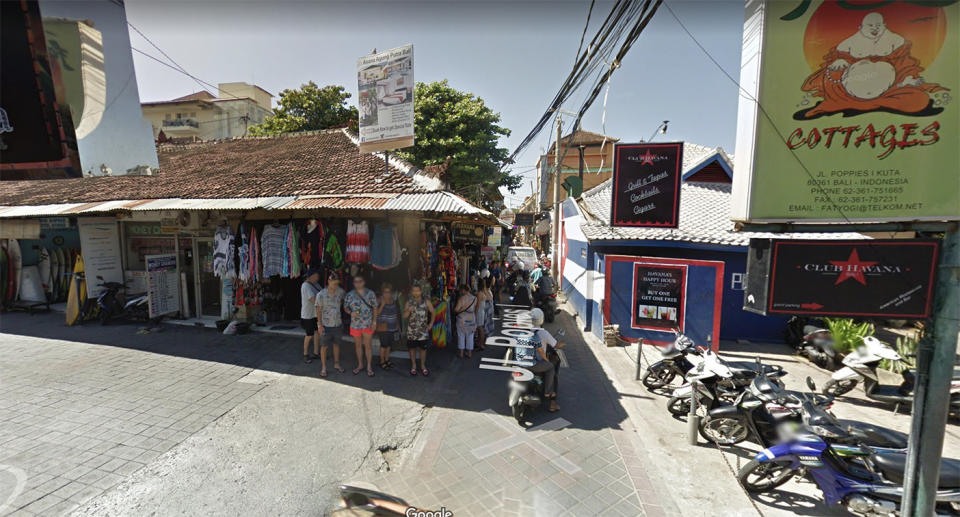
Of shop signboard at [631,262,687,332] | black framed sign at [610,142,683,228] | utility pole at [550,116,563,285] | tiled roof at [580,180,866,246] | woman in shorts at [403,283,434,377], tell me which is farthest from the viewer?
utility pole at [550,116,563,285]

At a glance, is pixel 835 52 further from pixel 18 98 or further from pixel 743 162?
pixel 18 98

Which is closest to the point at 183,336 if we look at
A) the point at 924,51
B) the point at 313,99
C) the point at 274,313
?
the point at 274,313

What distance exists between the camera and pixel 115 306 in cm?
968

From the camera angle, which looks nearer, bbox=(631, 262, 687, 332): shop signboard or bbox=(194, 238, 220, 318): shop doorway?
bbox=(631, 262, 687, 332): shop signboard

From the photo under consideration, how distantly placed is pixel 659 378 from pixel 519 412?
3079 millimetres

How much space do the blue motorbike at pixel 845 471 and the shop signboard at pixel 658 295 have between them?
4926mm

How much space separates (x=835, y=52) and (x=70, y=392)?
35.4 ft

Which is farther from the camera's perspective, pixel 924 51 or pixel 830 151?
pixel 830 151

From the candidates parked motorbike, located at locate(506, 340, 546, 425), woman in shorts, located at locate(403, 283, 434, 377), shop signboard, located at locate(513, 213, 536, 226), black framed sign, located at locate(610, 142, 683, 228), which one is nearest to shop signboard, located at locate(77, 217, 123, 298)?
woman in shorts, located at locate(403, 283, 434, 377)

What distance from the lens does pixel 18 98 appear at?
3.80 metres

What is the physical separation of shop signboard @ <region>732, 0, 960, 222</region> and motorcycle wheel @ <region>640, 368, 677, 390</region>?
13.3ft

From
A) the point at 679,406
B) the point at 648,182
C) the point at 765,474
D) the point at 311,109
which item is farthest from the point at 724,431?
the point at 311,109

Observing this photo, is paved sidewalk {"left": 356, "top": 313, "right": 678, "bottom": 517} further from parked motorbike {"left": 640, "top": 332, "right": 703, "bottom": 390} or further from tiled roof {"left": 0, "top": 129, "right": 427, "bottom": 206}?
tiled roof {"left": 0, "top": 129, "right": 427, "bottom": 206}

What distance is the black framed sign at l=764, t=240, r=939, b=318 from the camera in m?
2.96
